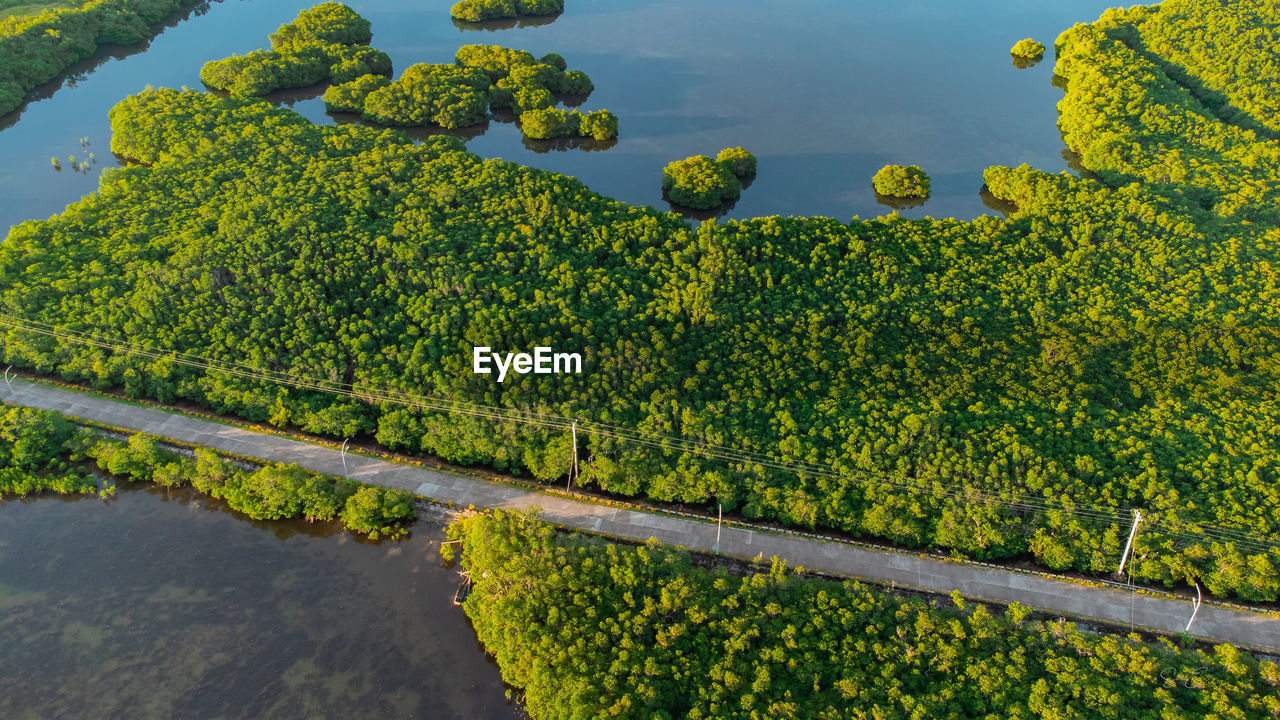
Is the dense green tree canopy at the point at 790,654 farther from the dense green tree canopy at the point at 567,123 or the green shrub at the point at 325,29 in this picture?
the green shrub at the point at 325,29

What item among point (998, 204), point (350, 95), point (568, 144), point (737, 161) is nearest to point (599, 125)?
point (568, 144)

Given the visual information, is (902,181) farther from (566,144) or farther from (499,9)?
(499,9)

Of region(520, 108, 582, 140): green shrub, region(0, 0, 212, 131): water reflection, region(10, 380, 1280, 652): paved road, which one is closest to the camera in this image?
region(10, 380, 1280, 652): paved road

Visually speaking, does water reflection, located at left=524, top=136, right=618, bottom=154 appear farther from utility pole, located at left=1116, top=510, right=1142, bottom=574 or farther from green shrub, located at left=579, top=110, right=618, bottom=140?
utility pole, located at left=1116, top=510, right=1142, bottom=574

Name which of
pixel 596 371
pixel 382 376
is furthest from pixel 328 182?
pixel 596 371

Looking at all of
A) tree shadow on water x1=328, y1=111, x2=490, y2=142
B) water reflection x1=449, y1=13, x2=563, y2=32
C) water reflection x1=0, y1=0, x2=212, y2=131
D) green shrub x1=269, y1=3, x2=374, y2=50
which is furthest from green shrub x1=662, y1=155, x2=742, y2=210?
water reflection x1=0, y1=0, x2=212, y2=131
